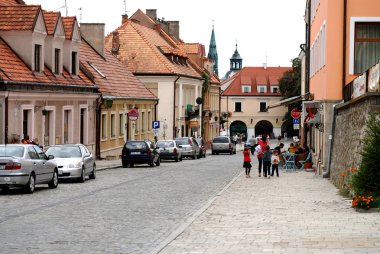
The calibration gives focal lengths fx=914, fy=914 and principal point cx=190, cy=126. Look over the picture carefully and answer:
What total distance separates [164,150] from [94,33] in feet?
32.2

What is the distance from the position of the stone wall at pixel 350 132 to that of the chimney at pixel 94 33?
29.0m

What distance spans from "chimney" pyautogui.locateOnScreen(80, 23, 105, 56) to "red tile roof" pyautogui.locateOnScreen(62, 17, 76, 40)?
1134cm

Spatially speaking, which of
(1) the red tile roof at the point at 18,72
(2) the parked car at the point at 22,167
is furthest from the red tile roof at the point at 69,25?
(2) the parked car at the point at 22,167

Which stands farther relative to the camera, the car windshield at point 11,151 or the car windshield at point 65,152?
the car windshield at point 65,152

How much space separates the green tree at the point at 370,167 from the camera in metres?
19.4

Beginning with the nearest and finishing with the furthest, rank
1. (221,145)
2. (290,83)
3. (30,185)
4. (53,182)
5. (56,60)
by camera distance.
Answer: (30,185), (53,182), (56,60), (221,145), (290,83)

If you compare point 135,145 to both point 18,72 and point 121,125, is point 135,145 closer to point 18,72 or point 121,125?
point 18,72

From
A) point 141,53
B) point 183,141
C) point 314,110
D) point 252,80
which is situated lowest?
point 183,141

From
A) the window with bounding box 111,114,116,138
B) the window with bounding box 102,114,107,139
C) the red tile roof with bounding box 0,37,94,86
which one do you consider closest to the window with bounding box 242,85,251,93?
the window with bounding box 111,114,116,138

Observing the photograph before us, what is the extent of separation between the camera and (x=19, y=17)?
40625 millimetres

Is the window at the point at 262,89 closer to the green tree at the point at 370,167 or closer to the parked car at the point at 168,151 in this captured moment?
the parked car at the point at 168,151

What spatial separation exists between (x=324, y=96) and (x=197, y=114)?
51.4m

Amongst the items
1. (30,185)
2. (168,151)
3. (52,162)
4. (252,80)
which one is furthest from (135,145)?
(252,80)

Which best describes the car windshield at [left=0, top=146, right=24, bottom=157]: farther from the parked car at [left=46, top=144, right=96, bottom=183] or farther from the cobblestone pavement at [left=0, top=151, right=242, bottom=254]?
the parked car at [left=46, top=144, right=96, bottom=183]
